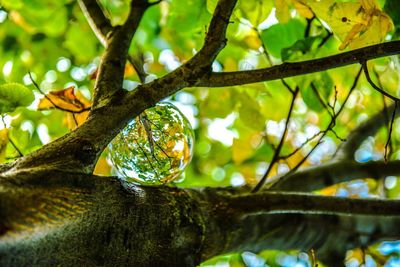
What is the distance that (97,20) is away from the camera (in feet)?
3.90

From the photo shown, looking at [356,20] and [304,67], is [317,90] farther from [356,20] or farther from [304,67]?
[304,67]

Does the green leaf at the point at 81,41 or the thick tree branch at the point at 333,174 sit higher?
the thick tree branch at the point at 333,174

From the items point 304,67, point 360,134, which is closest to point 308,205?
point 304,67

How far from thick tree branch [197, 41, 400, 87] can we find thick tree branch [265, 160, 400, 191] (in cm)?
66

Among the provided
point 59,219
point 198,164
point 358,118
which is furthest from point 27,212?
point 358,118

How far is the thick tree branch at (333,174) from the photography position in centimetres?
146

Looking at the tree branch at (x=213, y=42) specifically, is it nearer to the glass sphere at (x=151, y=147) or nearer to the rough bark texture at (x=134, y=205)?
the rough bark texture at (x=134, y=205)

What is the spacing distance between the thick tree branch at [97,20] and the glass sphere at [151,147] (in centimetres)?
32

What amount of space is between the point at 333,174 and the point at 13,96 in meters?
1.00

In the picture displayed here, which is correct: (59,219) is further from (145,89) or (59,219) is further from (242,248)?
(242,248)

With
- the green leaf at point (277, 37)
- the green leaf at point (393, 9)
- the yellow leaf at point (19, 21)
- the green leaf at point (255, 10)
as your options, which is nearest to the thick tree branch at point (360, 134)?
the green leaf at point (277, 37)

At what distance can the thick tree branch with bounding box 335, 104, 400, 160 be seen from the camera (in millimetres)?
1680

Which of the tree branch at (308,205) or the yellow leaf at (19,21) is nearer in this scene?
the tree branch at (308,205)

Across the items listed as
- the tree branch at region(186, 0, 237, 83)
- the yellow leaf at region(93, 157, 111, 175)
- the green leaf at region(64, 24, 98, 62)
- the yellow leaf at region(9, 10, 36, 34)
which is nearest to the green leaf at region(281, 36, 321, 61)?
the tree branch at region(186, 0, 237, 83)
